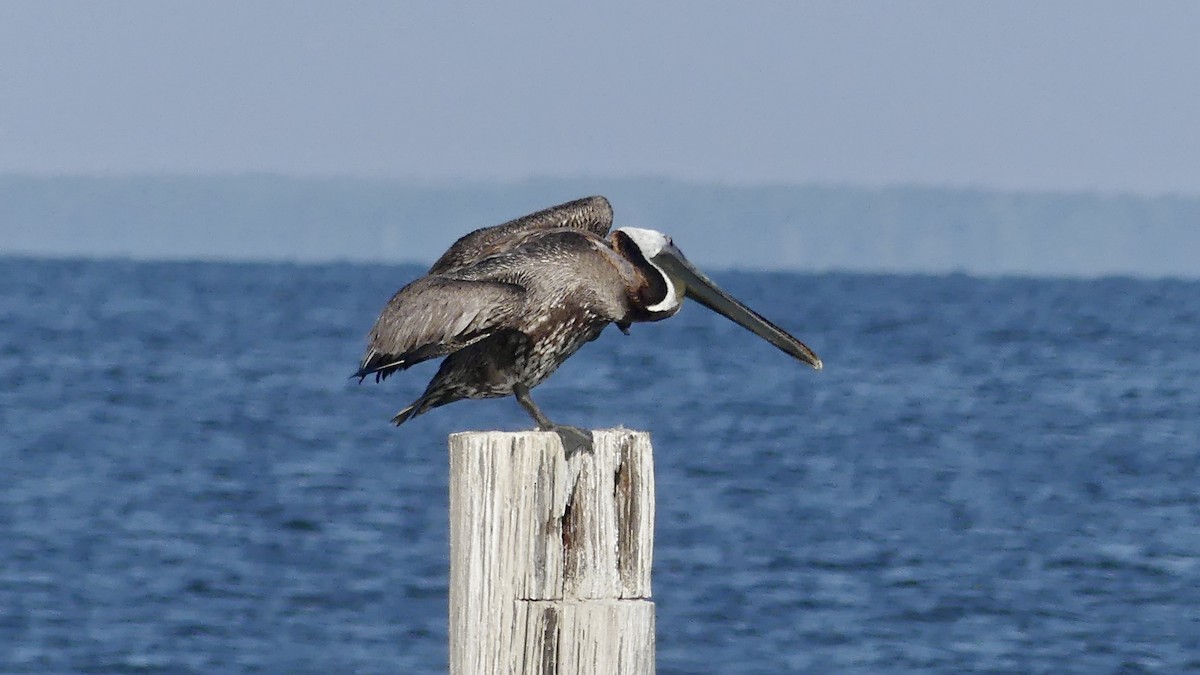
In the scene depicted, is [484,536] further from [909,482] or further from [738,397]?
[738,397]

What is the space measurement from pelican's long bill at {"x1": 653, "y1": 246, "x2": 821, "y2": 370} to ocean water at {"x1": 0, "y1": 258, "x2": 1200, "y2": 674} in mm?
6666

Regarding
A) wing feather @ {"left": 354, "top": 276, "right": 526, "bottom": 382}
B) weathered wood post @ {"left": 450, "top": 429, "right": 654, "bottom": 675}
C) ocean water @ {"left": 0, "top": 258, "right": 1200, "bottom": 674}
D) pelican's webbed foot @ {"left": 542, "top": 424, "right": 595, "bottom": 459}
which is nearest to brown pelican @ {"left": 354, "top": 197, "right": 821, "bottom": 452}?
wing feather @ {"left": 354, "top": 276, "right": 526, "bottom": 382}

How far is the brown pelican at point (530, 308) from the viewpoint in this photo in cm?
586

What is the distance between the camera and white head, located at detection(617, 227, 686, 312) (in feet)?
19.3

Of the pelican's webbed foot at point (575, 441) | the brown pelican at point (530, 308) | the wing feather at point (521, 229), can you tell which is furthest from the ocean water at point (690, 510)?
the pelican's webbed foot at point (575, 441)

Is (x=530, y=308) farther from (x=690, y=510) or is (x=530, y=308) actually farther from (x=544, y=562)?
(x=690, y=510)

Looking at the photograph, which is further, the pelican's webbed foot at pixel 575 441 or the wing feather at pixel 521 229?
the wing feather at pixel 521 229

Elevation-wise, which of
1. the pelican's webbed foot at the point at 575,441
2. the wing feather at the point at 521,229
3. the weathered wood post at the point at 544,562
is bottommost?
the weathered wood post at the point at 544,562

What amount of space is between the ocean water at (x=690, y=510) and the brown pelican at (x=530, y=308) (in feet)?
20.5

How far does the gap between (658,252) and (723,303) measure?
0.28 metres

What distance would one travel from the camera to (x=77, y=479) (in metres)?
21.0

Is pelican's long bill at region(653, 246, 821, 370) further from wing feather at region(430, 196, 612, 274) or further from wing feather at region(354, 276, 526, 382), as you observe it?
wing feather at region(430, 196, 612, 274)

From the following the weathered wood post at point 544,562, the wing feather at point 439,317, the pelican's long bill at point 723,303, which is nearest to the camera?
the weathered wood post at point 544,562

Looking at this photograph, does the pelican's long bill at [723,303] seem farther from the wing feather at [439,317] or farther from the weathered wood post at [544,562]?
the weathered wood post at [544,562]
